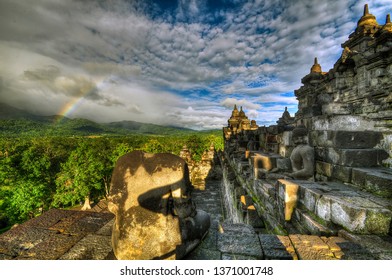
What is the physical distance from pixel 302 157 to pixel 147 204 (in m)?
3.19

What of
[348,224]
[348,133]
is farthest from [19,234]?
[348,133]

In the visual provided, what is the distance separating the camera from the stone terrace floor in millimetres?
1892

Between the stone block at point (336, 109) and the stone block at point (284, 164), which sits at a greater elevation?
the stone block at point (336, 109)

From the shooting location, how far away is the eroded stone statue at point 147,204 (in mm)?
1552

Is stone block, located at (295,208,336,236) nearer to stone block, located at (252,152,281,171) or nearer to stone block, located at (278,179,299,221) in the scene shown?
stone block, located at (278,179,299,221)

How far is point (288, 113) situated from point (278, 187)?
46.2 feet

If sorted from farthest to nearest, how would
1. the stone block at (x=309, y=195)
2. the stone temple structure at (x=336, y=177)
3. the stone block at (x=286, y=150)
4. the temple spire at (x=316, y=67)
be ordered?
the temple spire at (x=316, y=67), the stone block at (x=286, y=150), the stone block at (x=309, y=195), the stone temple structure at (x=336, y=177)

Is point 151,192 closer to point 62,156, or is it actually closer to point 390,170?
point 390,170

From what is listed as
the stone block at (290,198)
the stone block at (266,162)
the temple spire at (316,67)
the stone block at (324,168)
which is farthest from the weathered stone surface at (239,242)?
the temple spire at (316,67)

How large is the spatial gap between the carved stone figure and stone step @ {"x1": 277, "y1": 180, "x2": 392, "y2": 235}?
1.49 ft

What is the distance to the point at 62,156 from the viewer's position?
32094 mm

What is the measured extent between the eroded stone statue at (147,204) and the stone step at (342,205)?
6.36ft

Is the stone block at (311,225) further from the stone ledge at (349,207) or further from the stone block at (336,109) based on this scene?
the stone block at (336,109)

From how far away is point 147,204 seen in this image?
61.2 inches
